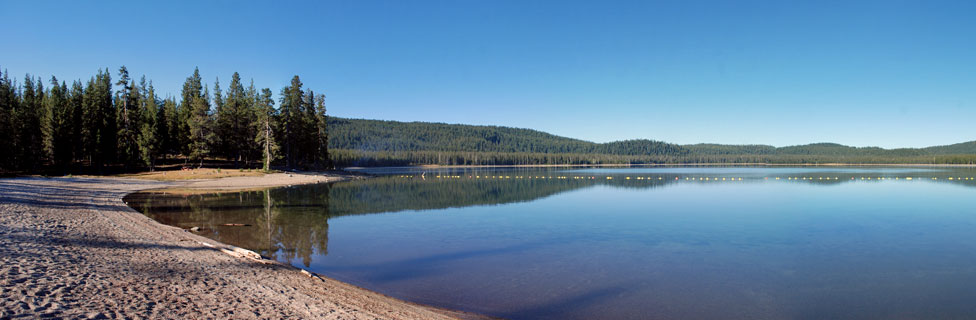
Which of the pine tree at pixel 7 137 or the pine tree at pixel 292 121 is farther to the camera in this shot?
the pine tree at pixel 292 121

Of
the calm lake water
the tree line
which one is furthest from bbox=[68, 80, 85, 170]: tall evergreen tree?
the calm lake water

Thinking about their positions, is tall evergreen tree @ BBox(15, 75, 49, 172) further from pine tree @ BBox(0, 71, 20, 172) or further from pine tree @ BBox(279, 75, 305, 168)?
pine tree @ BBox(279, 75, 305, 168)

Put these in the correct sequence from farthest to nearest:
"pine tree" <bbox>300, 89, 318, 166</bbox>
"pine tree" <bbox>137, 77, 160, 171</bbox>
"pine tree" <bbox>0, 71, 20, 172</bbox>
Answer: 1. "pine tree" <bbox>300, 89, 318, 166</bbox>
2. "pine tree" <bbox>137, 77, 160, 171</bbox>
3. "pine tree" <bbox>0, 71, 20, 172</bbox>

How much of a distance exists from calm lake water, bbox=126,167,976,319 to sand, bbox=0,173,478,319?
57.7 inches

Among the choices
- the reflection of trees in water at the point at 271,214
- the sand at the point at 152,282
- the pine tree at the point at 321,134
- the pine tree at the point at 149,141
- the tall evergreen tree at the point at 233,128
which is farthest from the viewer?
the pine tree at the point at 321,134

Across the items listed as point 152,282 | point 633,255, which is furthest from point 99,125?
point 633,255

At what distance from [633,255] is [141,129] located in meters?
58.6

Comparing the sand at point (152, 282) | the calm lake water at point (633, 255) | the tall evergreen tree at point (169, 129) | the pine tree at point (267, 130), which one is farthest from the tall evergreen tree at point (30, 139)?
the sand at point (152, 282)

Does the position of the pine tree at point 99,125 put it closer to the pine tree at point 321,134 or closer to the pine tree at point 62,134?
the pine tree at point 62,134

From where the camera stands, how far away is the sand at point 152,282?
6855 mm

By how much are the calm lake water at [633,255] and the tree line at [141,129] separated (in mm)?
31869

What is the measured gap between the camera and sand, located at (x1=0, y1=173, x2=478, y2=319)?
6.86 m

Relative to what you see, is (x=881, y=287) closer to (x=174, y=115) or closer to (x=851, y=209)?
(x=851, y=209)

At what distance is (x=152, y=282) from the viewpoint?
27.8 feet
